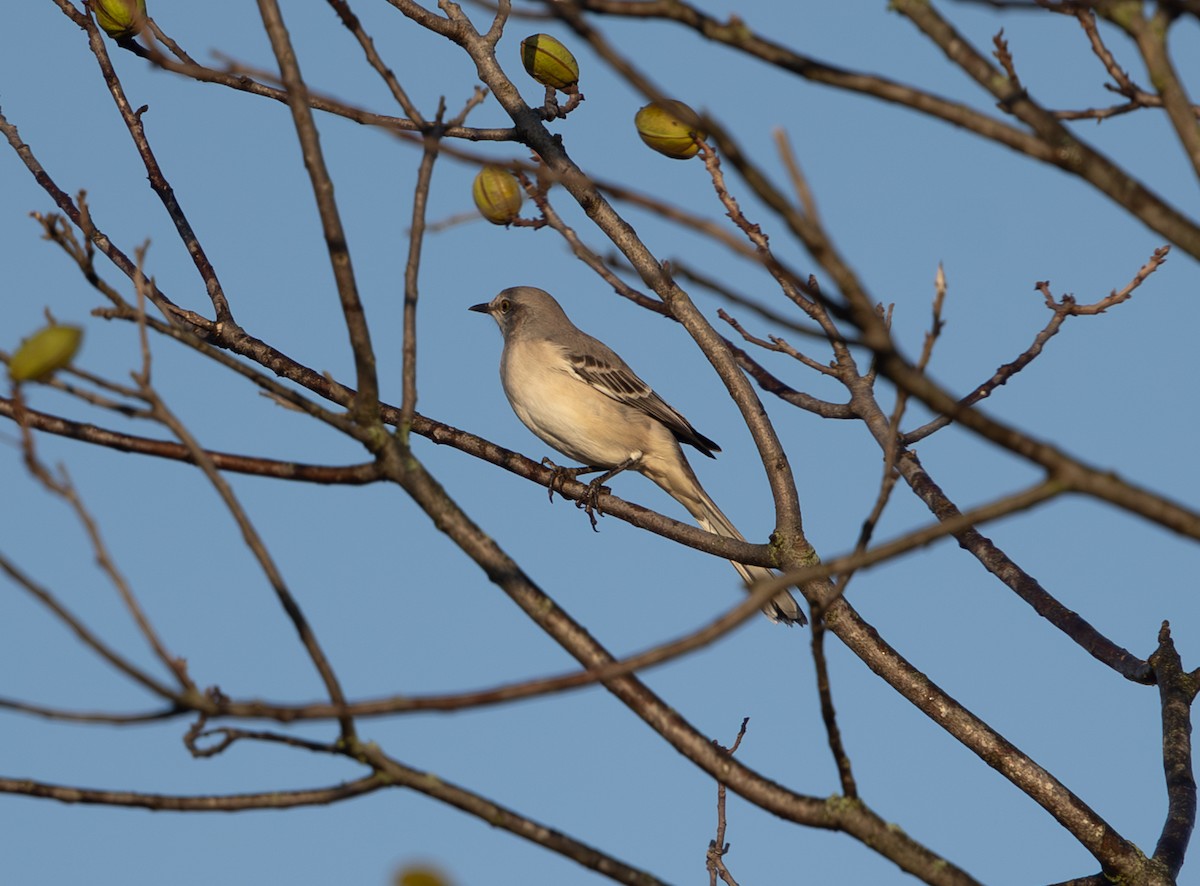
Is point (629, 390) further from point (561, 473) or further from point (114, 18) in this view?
Result: point (114, 18)

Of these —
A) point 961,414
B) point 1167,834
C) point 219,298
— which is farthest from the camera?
point 219,298

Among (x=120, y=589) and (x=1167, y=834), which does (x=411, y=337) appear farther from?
(x=1167, y=834)

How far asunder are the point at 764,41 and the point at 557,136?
12.0ft

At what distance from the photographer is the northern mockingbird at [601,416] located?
9.38 m

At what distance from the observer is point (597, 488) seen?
7.74 m

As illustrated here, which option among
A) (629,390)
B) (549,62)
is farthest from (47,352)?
(629,390)

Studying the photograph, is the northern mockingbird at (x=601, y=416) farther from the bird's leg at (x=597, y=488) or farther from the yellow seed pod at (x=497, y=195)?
the yellow seed pod at (x=497, y=195)

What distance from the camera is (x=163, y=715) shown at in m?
2.49

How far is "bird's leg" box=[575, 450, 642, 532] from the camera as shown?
24.7 feet

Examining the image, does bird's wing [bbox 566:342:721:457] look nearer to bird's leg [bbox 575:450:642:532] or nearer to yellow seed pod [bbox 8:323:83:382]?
bird's leg [bbox 575:450:642:532]

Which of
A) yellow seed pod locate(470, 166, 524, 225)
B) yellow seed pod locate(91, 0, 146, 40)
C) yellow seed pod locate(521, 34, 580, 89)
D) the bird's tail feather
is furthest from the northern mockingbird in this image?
yellow seed pod locate(91, 0, 146, 40)

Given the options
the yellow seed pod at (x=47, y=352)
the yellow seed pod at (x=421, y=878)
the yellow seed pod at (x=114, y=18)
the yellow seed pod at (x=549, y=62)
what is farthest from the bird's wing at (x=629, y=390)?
the yellow seed pod at (x=421, y=878)

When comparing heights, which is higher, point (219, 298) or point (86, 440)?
point (219, 298)

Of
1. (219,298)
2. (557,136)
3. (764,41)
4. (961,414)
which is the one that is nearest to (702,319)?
(557,136)
